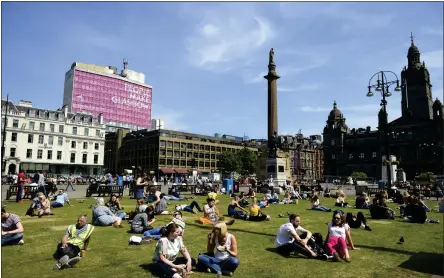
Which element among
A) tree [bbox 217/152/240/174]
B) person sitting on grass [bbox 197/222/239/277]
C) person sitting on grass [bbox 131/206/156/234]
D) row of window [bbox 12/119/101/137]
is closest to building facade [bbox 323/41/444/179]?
tree [bbox 217/152/240/174]

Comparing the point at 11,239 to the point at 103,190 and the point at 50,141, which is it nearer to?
the point at 103,190

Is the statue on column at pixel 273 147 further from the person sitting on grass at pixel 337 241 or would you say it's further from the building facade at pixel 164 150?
the building facade at pixel 164 150

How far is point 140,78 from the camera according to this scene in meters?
147

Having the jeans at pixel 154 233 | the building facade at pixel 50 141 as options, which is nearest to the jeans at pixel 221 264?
the jeans at pixel 154 233

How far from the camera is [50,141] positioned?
2709 inches

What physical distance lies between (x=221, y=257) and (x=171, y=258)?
3.61ft

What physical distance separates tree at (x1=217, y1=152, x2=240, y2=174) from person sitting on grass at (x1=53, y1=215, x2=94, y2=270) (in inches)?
3041

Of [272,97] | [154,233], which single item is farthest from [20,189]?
[272,97]

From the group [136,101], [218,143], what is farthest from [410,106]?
[136,101]

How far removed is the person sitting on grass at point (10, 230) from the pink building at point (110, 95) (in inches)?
4474

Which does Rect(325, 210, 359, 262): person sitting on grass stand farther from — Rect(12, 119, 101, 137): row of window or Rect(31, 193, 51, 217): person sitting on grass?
Rect(12, 119, 101, 137): row of window

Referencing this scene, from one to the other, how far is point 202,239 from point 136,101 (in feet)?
426

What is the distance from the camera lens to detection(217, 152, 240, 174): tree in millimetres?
85375

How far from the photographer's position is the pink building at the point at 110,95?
378ft
